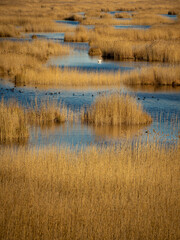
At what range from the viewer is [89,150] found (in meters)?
8.08

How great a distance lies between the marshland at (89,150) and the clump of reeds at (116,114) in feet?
0.09

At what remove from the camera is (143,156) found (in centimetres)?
766

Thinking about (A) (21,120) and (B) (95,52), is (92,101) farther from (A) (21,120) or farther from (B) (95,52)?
(B) (95,52)

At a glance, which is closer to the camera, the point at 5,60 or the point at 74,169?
the point at 74,169

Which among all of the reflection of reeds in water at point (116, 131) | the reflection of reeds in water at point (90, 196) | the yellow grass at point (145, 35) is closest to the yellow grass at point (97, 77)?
the reflection of reeds in water at point (116, 131)

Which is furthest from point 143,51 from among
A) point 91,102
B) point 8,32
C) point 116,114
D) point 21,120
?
point 21,120

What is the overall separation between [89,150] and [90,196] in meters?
2.22

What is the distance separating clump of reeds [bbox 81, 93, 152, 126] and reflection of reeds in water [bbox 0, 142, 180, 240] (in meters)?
3.40

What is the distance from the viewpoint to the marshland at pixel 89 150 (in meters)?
5.18

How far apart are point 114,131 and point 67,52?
581 inches

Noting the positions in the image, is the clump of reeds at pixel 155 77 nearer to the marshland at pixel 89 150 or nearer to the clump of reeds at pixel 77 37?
the marshland at pixel 89 150

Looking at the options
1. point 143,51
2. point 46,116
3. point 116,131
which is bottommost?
point 116,131

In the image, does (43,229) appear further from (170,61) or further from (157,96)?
(170,61)

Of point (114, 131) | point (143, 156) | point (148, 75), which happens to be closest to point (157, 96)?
point (148, 75)
